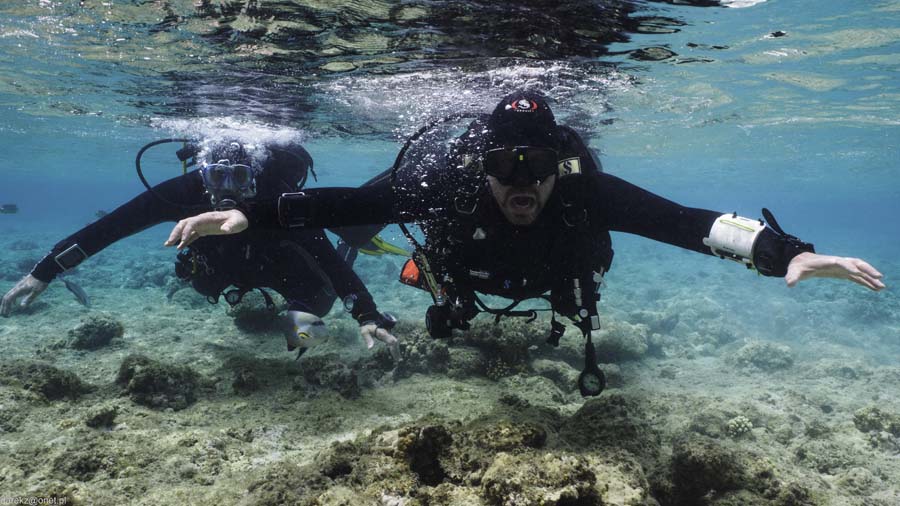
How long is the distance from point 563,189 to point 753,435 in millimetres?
4966

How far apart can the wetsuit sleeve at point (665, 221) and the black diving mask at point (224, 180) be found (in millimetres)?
5622

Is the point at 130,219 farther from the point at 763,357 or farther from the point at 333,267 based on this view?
the point at 763,357

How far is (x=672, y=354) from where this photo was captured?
43.3ft

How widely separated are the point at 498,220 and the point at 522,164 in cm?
62

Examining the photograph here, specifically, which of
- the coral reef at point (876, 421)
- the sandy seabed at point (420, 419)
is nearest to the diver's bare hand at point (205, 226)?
the sandy seabed at point (420, 419)

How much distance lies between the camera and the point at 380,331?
19.8 ft

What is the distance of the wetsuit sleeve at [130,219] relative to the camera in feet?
20.0

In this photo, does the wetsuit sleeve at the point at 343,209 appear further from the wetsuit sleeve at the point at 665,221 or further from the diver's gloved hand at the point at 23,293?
the diver's gloved hand at the point at 23,293

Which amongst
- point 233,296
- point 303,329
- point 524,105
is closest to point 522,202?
point 524,105

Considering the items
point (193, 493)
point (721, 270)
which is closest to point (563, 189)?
point (193, 493)

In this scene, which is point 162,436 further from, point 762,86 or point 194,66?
point 762,86

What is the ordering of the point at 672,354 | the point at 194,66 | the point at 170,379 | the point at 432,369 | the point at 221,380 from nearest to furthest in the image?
1. the point at 170,379
2. the point at 221,380
3. the point at 432,369
4. the point at 194,66
5. the point at 672,354

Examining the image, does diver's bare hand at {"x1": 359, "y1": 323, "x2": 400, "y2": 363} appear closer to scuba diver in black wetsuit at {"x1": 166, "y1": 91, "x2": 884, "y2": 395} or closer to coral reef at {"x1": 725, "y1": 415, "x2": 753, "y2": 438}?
scuba diver in black wetsuit at {"x1": 166, "y1": 91, "x2": 884, "y2": 395}

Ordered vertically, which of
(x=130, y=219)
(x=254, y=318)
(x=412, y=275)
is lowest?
(x=254, y=318)
